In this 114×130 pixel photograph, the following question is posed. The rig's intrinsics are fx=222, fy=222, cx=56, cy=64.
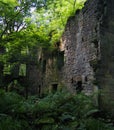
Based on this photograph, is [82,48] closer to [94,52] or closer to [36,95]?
[94,52]

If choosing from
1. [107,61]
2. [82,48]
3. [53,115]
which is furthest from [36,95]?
[53,115]

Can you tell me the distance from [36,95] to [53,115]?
619 cm

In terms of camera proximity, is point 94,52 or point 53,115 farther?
point 94,52

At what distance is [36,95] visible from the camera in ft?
43.0

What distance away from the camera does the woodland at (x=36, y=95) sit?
6.36 m

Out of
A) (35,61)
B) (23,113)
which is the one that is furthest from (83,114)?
(35,61)

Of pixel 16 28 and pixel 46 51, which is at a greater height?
pixel 16 28

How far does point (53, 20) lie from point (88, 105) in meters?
9.83

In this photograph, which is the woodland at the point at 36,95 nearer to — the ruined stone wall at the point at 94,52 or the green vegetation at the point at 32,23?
the green vegetation at the point at 32,23

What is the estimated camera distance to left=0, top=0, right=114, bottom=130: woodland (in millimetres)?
6359

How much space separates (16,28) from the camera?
49.2 ft

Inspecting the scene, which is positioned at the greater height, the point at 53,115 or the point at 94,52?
the point at 94,52

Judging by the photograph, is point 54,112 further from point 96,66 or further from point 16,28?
point 16,28

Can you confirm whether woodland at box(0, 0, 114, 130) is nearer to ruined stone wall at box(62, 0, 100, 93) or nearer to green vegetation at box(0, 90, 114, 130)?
green vegetation at box(0, 90, 114, 130)
